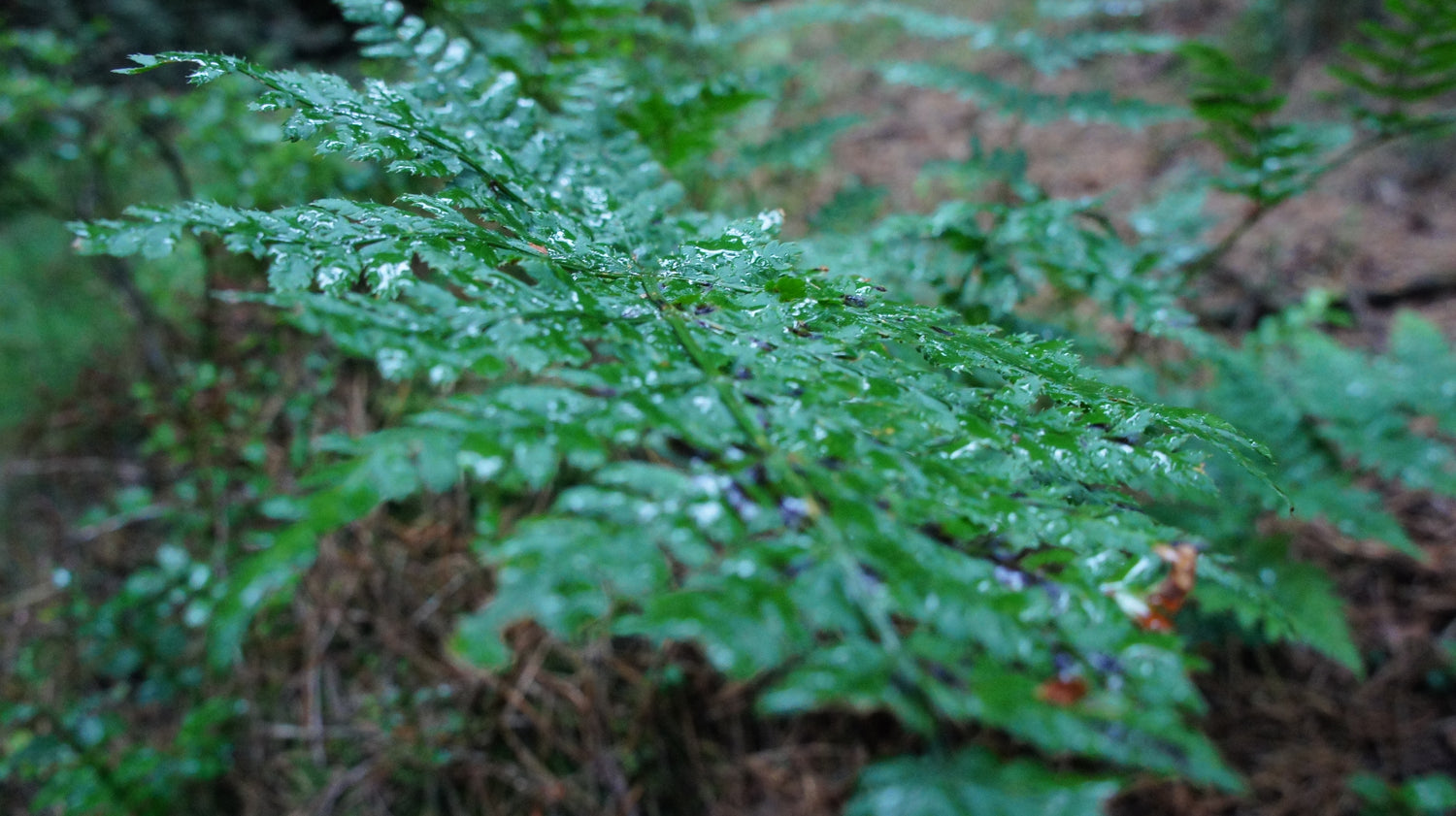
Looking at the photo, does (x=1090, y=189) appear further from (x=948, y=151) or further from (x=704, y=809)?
(x=704, y=809)

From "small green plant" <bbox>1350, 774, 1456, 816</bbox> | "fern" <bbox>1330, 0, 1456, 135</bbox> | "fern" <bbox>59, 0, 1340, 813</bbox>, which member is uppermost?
"fern" <bbox>1330, 0, 1456, 135</bbox>

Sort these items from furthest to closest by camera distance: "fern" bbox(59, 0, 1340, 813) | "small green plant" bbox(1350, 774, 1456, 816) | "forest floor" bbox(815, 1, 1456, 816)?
"forest floor" bbox(815, 1, 1456, 816)
"small green plant" bbox(1350, 774, 1456, 816)
"fern" bbox(59, 0, 1340, 813)

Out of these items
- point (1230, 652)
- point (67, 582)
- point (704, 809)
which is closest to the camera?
point (704, 809)

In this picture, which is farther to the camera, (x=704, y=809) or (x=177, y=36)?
(x=177, y=36)

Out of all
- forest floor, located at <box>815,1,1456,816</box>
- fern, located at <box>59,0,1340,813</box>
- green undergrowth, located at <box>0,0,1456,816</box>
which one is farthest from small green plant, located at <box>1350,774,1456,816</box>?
fern, located at <box>59,0,1340,813</box>

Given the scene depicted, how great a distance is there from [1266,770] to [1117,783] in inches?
103

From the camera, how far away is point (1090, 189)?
16.7 ft

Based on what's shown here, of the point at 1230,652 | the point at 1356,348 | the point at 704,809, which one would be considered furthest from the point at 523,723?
the point at 1356,348

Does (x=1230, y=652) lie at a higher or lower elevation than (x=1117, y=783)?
lower

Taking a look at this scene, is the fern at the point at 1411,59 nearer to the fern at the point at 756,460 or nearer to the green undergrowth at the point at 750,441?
the green undergrowth at the point at 750,441

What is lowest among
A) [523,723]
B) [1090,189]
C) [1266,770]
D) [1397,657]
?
[523,723]

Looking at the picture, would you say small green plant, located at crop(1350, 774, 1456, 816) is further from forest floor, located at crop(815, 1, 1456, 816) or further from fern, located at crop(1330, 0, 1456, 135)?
fern, located at crop(1330, 0, 1456, 135)

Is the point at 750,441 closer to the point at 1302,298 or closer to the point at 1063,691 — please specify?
the point at 1063,691

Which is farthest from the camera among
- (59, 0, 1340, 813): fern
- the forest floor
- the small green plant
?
the forest floor
